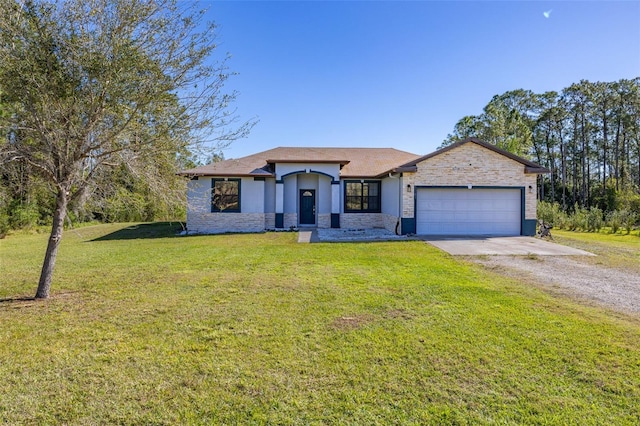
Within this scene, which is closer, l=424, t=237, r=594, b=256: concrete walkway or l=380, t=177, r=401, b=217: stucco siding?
l=424, t=237, r=594, b=256: concrete walkway

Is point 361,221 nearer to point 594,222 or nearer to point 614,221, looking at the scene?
point 594,222

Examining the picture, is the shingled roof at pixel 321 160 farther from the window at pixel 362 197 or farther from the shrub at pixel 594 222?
the shrub at pixel 594 222

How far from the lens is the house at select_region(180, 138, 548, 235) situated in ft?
50.3

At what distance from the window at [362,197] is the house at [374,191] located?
0.19 ft

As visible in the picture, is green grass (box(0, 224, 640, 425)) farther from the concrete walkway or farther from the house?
the house

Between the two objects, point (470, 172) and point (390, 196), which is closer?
point (470, 172)

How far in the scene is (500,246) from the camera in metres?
12.1

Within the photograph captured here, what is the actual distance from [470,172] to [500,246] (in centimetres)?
452

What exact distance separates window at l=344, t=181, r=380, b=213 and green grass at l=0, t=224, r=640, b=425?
11522 millimetres

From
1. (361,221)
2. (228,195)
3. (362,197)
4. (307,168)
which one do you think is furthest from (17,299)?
(362,197)

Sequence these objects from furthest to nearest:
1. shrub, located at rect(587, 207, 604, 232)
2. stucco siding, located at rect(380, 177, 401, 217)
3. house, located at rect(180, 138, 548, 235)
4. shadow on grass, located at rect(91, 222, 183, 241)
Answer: shrub, located at rect(587, 207, 604, 232) < stucco siding, located at rect(380, 177, 401, 217) < shadow on grass, located at rect(91, 222, 183, 241) < house, located at rect(180, 138, 548, 235)

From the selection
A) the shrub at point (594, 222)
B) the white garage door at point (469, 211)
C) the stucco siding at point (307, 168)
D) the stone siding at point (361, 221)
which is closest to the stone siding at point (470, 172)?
the white garage door at point (469, 211)

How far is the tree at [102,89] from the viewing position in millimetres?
5203

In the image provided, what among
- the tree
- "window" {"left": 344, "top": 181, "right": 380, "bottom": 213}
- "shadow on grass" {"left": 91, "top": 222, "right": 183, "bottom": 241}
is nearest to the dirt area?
the tree
